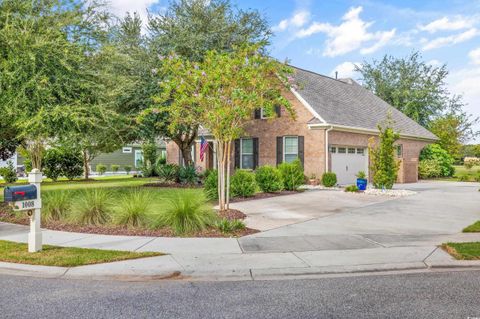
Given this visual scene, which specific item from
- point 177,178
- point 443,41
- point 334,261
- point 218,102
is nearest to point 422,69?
point 443,41

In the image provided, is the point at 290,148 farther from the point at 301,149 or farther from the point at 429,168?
the point at 429,168

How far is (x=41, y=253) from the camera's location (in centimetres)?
654

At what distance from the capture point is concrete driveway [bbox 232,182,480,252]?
7.52 metres

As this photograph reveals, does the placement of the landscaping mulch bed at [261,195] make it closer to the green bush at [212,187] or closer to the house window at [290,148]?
the green bush at [212,187]

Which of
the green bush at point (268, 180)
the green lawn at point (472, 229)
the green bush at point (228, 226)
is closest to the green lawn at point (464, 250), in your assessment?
the green lawn at point (472, 229)

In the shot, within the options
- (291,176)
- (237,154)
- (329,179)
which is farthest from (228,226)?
(237,154)

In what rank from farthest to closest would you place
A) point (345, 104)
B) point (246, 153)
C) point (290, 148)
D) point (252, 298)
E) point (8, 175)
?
1. point (345, 104)
2. point (8, 175)
3. point (246, 153)
4. point (290, 148)
5. point (252, 298)

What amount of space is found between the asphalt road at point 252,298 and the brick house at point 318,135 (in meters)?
14.1

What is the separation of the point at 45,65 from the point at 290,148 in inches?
547

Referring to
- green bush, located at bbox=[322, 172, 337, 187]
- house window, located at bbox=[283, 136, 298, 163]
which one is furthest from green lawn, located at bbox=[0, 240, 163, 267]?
house window, located at bbox=[283, 136, 298, 163]

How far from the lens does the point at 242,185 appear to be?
1475cm

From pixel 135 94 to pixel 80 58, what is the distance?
295 inches

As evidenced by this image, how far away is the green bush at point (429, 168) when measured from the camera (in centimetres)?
2862

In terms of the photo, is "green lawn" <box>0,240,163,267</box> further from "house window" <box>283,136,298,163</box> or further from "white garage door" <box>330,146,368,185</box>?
"white garage door" <box>330,146,368,185</box>
